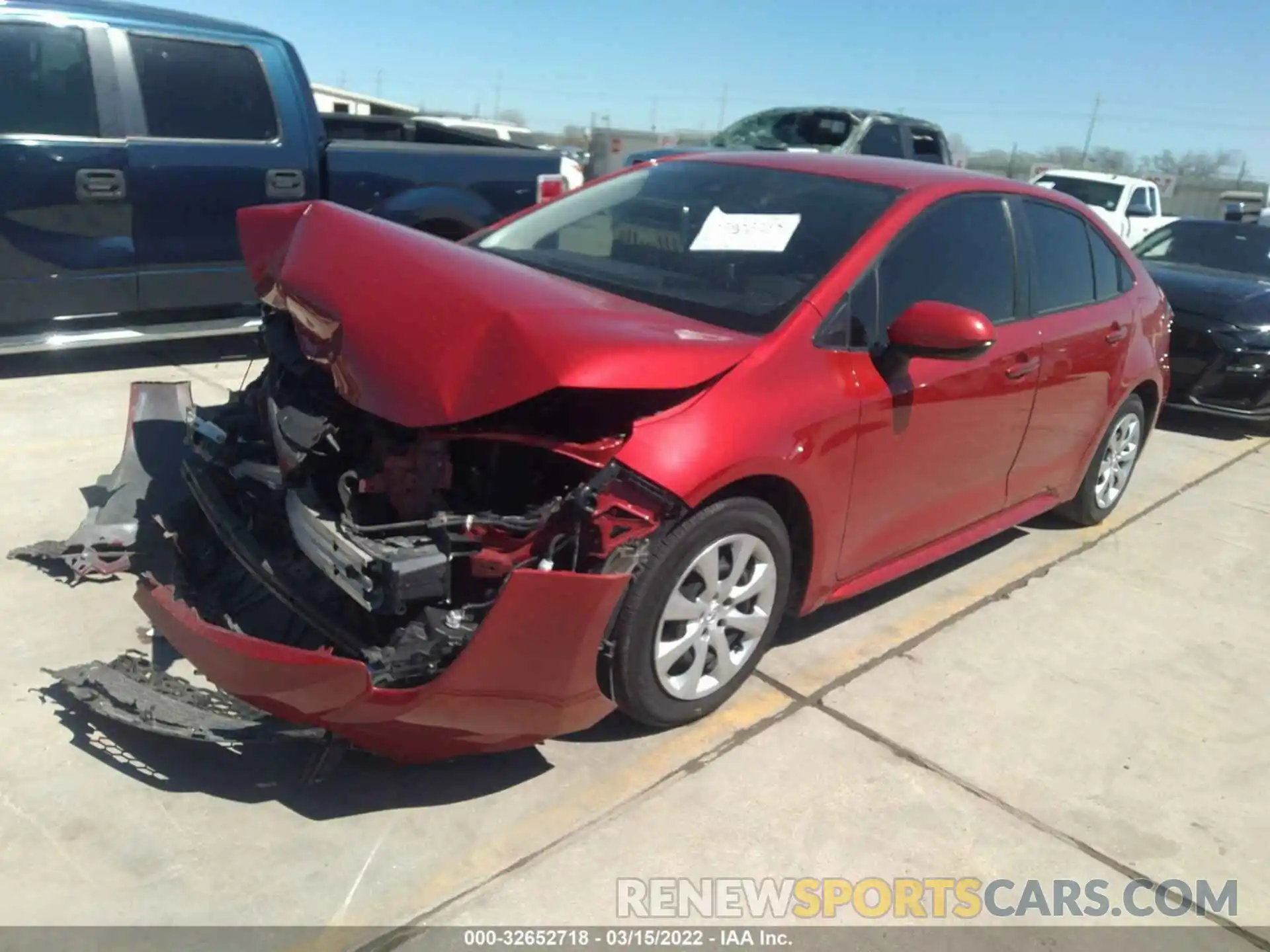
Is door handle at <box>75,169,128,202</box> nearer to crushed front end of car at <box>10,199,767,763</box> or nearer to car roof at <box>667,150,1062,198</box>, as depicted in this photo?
crushed front end of car at <box>10,199,767,763</box>

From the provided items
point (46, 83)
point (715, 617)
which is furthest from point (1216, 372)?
point (46, 83)

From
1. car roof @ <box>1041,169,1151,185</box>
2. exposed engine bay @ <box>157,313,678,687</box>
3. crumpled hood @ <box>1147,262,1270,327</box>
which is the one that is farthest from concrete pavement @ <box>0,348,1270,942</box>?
car roof @ <box>1041,169,1151,185</box>

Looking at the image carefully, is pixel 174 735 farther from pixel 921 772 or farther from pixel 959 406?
pixel 959 406

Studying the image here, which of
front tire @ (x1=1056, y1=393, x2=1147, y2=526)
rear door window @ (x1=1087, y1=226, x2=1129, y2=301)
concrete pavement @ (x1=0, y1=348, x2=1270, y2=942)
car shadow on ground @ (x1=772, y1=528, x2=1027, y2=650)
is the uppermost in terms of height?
rear door window @ (x1=1087, y1=226, x2=1129, y2=301)

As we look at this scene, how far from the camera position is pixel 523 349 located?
258 centimetres

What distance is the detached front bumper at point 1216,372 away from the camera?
7113mm

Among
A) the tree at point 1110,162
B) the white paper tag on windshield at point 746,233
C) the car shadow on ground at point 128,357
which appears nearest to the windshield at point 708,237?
the white paper tag on windshield at point 746,233

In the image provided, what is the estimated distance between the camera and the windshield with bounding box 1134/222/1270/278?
8.38 metres

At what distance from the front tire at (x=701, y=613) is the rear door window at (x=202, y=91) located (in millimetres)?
4607

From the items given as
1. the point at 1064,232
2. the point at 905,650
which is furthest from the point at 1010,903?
the point at 1064,232

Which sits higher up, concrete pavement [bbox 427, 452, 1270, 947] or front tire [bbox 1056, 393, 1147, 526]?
front tire [bbox 1056, 393, 1147, 526]

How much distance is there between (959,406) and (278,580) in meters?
2.35

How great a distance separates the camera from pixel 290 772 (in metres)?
2.82

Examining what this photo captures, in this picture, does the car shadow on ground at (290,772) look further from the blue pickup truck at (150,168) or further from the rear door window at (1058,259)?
the blue pickup truck at (150,168)
